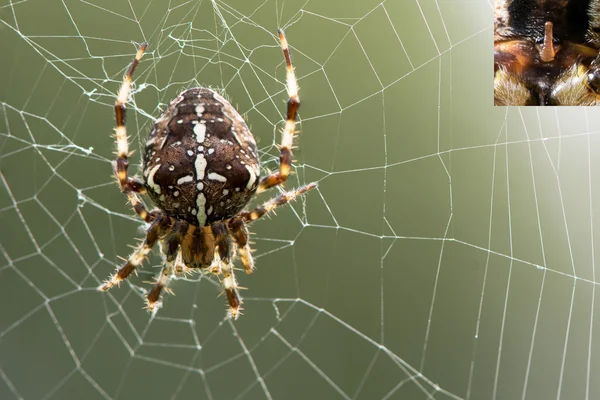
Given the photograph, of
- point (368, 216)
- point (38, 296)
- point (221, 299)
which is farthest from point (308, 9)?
point (38, 296)

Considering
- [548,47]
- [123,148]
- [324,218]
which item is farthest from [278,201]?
[324,218]

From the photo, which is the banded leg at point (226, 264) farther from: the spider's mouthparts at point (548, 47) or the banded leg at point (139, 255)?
the spider's mouthparts at point (548, 47)

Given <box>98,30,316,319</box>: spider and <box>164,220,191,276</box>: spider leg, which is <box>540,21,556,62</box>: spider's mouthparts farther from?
<box>164,220,191,276</box>: spider leg

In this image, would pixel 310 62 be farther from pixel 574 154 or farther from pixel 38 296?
pixel 38 296

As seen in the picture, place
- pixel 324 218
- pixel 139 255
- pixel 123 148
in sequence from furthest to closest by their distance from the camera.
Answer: pixel 324 218, pixel 139 255, pixel 123 148

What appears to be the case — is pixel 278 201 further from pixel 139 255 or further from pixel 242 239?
pixel 139 255

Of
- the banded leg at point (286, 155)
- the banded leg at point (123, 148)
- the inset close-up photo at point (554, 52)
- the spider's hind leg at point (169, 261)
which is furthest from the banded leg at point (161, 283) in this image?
the inset close-up photo at point (554, 52)

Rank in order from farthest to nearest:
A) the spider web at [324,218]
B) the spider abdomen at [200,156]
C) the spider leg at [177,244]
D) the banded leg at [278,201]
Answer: the spider web at [324,218], the spider leg at [177,244], the banded leg at [278,201], the spider abdomen at [200,156]
